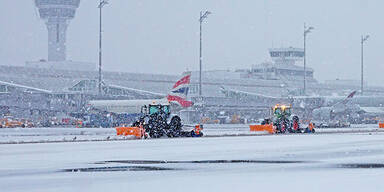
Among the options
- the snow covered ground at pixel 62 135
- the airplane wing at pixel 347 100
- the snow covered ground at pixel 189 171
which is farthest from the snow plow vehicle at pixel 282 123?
the airplane wing at pixel 347 100

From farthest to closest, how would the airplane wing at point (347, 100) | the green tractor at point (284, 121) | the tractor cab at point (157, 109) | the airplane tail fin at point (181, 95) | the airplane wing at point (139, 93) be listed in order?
the airplane wing at point (139, 93), the airplane wing at point (347, 100), the airplane tail fin at point (181, 95), the green tractor at point (284, 121), the tractor cab at point (157, 109)

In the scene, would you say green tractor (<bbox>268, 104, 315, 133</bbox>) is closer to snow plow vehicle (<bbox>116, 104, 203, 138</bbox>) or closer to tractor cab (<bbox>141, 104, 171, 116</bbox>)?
snow plow vehicle (<bbox>116, 104, 203, 138</bbox>)

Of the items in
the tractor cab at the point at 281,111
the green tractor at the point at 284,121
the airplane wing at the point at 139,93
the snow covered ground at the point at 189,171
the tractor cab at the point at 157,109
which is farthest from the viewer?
the airplane wing at the point at 139,93

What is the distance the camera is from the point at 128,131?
43469 millimetres

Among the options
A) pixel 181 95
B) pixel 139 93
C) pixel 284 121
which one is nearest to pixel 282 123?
pixel 284 121

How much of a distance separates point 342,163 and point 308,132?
105 ft

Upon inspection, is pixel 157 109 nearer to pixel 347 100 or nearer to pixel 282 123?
pixel 282 123

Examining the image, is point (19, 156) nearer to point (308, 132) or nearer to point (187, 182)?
point (187, 182)

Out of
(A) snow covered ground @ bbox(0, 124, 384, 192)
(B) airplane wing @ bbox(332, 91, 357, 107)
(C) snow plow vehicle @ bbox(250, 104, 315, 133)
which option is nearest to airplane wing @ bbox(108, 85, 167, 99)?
(B) airplane wing @ bbox(332, 91, 357, 107)

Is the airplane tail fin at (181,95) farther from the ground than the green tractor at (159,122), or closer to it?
farther from the ground

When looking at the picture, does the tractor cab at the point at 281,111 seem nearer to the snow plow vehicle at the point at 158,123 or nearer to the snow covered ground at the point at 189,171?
the snow plow vehicle at the point at 158,123

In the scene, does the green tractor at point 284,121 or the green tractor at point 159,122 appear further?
the green tractor at point 284,121

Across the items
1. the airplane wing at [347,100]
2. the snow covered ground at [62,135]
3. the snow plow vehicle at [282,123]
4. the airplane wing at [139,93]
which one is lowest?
the snow covered ground at [62,135]

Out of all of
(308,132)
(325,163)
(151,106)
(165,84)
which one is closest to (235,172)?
(325,163)
